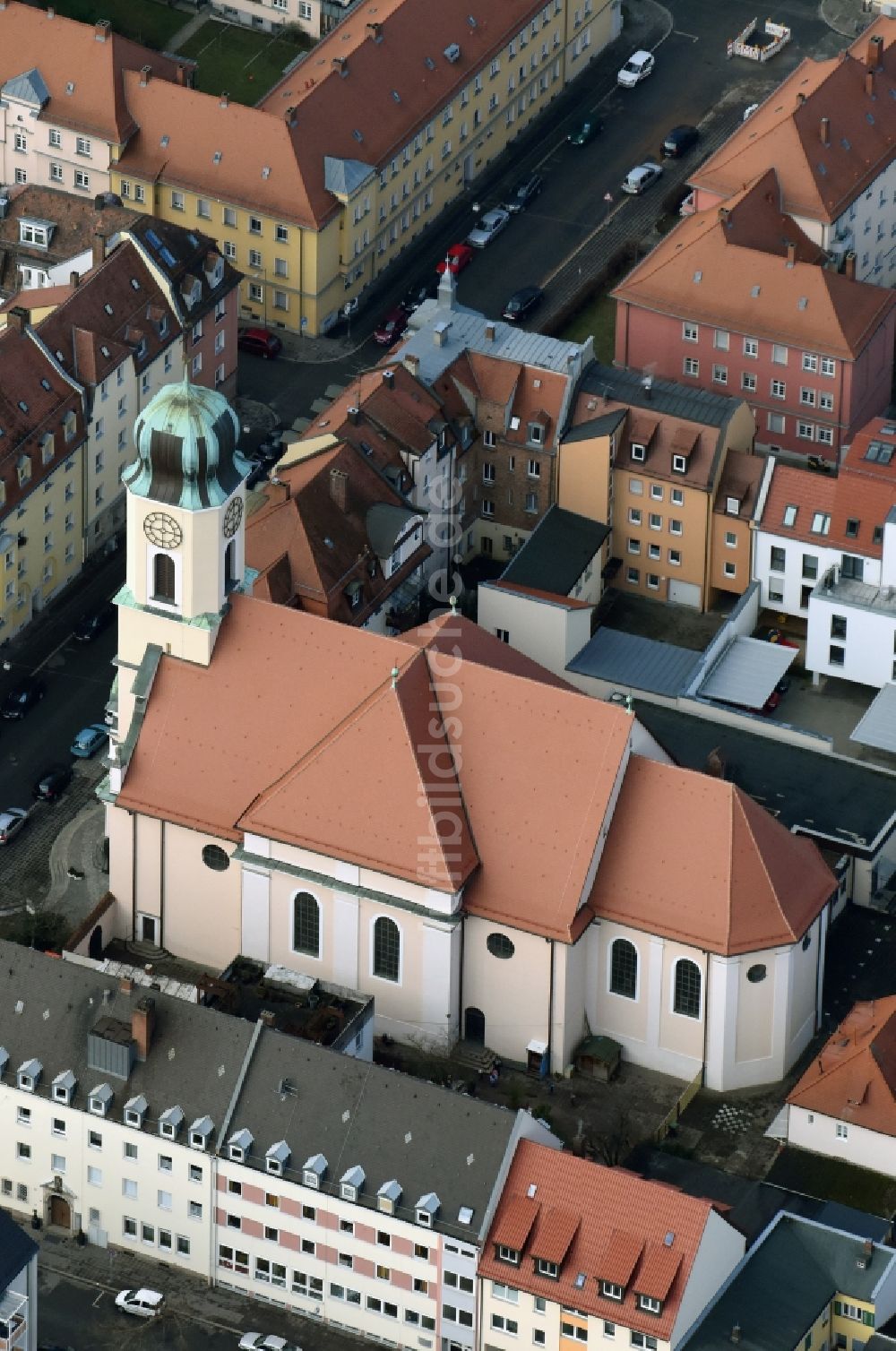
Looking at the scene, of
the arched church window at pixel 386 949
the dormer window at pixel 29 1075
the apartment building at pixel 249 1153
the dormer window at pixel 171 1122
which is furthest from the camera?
the arched church window at pixel 386 949

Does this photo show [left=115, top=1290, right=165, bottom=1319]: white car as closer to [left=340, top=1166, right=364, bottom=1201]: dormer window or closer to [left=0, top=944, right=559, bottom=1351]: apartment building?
[left=0, top=944, right=559, bottom=1351]: apartment building

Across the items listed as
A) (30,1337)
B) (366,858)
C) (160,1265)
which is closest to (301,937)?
(366,858)

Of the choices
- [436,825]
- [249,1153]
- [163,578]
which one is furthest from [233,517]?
[249,1153]

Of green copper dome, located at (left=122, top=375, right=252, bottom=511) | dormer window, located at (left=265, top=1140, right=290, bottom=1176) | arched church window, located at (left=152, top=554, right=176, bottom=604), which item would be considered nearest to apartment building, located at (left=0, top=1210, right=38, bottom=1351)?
dormer window, located at (left=265, top=1140, right=290, bottom=1176)

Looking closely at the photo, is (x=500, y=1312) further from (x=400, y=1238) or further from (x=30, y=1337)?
(x=30, y=1337)

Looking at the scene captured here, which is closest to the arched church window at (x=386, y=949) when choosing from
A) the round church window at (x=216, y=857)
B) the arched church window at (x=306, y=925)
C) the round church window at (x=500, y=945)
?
the arched church window at (x=306, y=925)

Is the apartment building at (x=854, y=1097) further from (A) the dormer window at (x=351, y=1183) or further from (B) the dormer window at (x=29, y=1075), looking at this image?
(B) the dormer window at (x=29, y=1075)
